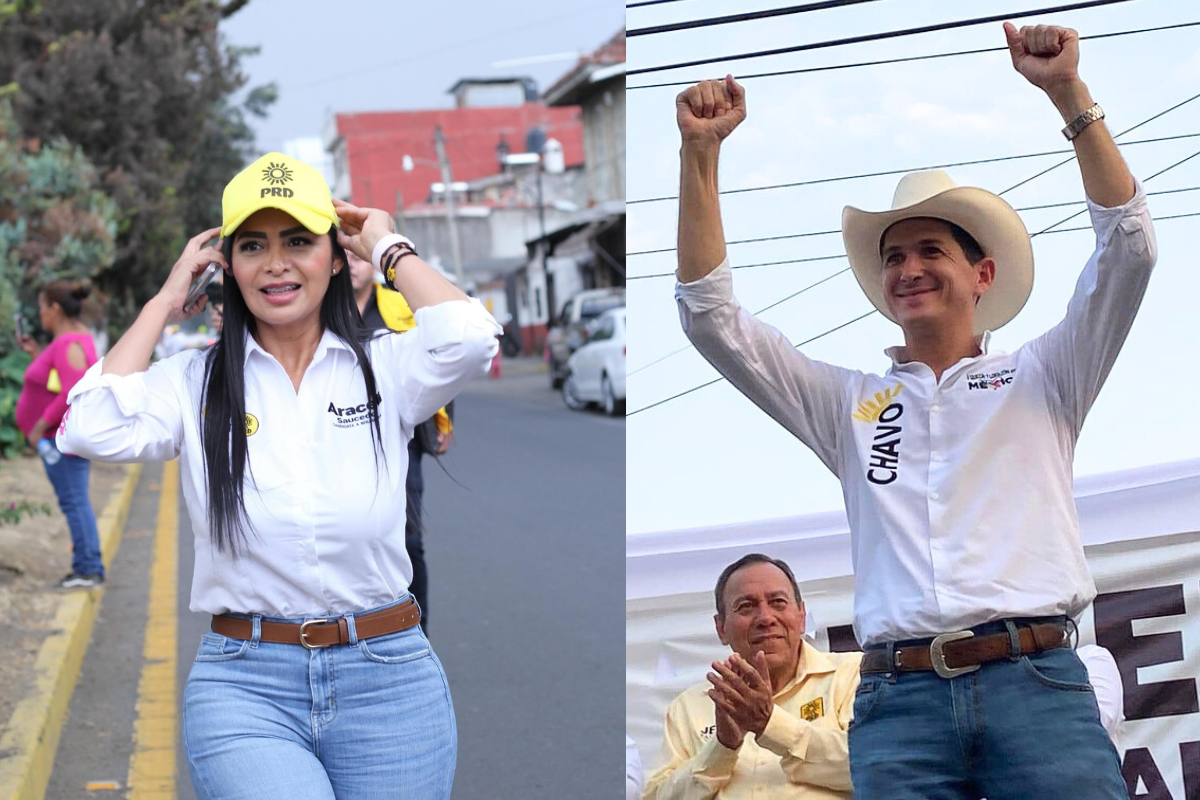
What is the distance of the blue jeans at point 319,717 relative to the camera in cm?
288

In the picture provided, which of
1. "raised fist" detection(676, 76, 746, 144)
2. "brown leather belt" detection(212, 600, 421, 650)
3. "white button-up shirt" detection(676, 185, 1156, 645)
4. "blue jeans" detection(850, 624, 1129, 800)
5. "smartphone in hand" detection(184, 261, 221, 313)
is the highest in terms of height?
"raised fist" detection(676, 76, 746, 144)

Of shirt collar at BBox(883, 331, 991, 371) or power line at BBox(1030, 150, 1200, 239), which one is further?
power line at BBox(1030, 150, 1200, 239)

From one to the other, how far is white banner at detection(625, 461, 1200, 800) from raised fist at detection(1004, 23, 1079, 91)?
5.01 feet

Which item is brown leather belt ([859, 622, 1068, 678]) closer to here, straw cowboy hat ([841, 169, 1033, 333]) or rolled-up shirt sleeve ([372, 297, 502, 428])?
straw cowboy hat ([841, 169, 1033, 333])

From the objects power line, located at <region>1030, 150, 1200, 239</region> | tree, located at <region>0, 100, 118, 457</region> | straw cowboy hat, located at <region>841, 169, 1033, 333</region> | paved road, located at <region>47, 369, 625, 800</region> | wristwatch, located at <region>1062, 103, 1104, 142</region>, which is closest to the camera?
wristwatch, located at <region>1062, 103, 1104, 142</region>

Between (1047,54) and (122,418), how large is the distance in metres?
1.89

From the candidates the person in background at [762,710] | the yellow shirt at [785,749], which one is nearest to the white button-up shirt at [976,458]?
the person in background at [762,710]

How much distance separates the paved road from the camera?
5867mm

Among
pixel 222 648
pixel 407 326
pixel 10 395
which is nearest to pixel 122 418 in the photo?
pixel 222 648

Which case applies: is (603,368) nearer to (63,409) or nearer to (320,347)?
(63,409)

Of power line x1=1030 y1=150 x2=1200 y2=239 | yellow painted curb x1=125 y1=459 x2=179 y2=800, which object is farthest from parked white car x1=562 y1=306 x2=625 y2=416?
power line x1=1030 y1=150 x2=1200 y2=239

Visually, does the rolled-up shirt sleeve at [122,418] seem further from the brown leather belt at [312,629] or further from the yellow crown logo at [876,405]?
the yellow crown logo at [876,405]

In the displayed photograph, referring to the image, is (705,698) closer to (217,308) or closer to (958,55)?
(958,55)

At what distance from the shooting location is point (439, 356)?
3068 mm
